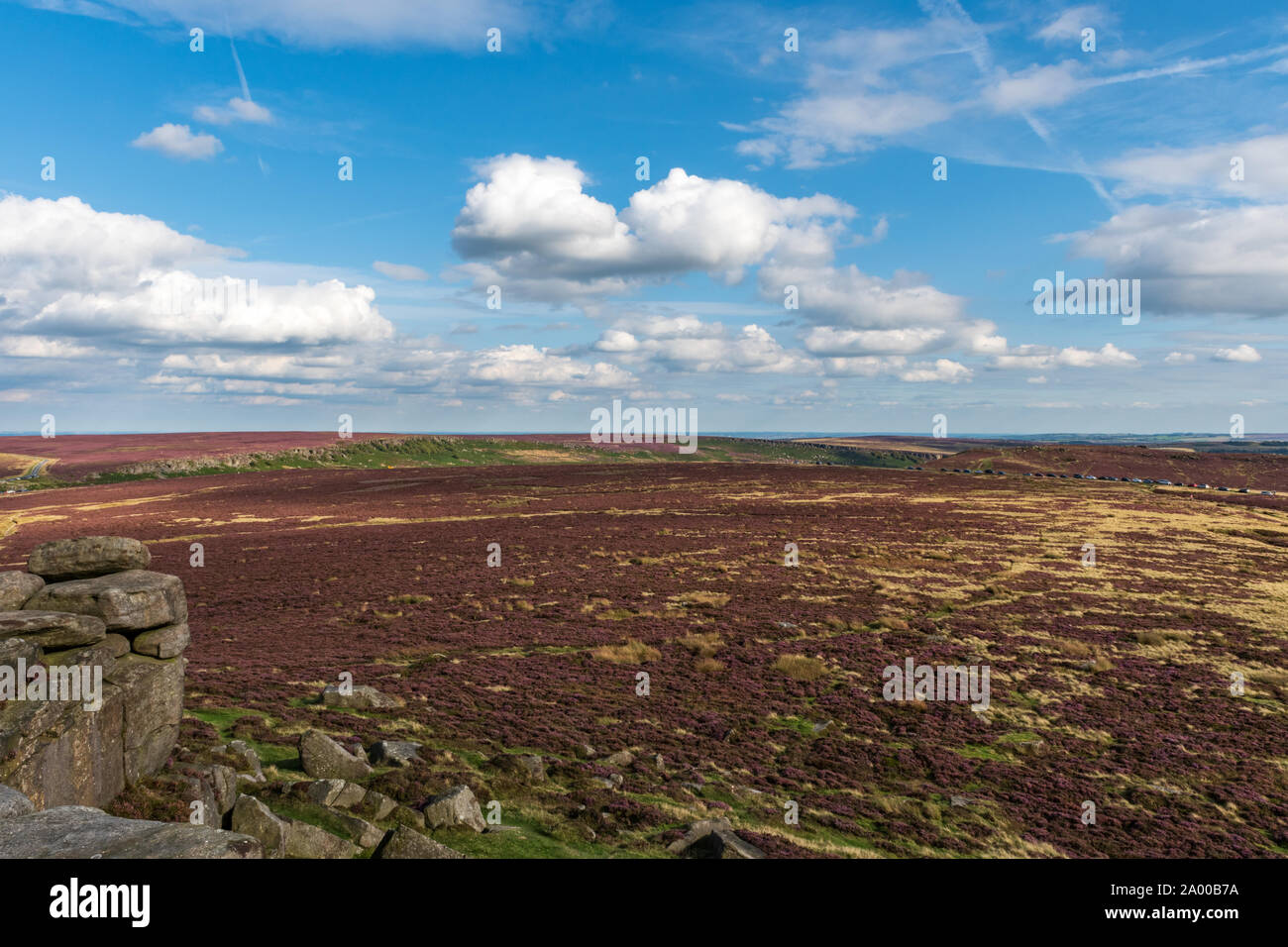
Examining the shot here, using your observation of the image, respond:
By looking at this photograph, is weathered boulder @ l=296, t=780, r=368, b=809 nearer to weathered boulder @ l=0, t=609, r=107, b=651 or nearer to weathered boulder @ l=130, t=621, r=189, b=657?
weathered boulder @ l=130, t=621, r=189, b=657

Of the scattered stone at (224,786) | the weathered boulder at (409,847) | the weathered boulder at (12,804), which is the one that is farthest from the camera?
the scattered stone at (224,786)

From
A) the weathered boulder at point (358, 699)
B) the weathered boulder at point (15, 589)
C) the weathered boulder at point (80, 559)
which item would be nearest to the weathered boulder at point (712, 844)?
the weathered boulder at point (358, 699)

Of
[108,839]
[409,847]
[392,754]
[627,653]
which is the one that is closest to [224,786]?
[392,754]

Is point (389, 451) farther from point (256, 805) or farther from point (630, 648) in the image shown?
point (256, 805)

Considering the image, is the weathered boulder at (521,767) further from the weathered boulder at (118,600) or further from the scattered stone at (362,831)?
the weathered boulder at (118,600)

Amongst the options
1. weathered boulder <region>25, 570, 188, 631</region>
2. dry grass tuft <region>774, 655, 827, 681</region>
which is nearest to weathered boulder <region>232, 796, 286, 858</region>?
weathered boulder <region>25, 570, 188, 631</region>

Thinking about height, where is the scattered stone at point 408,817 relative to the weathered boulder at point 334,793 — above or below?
below
